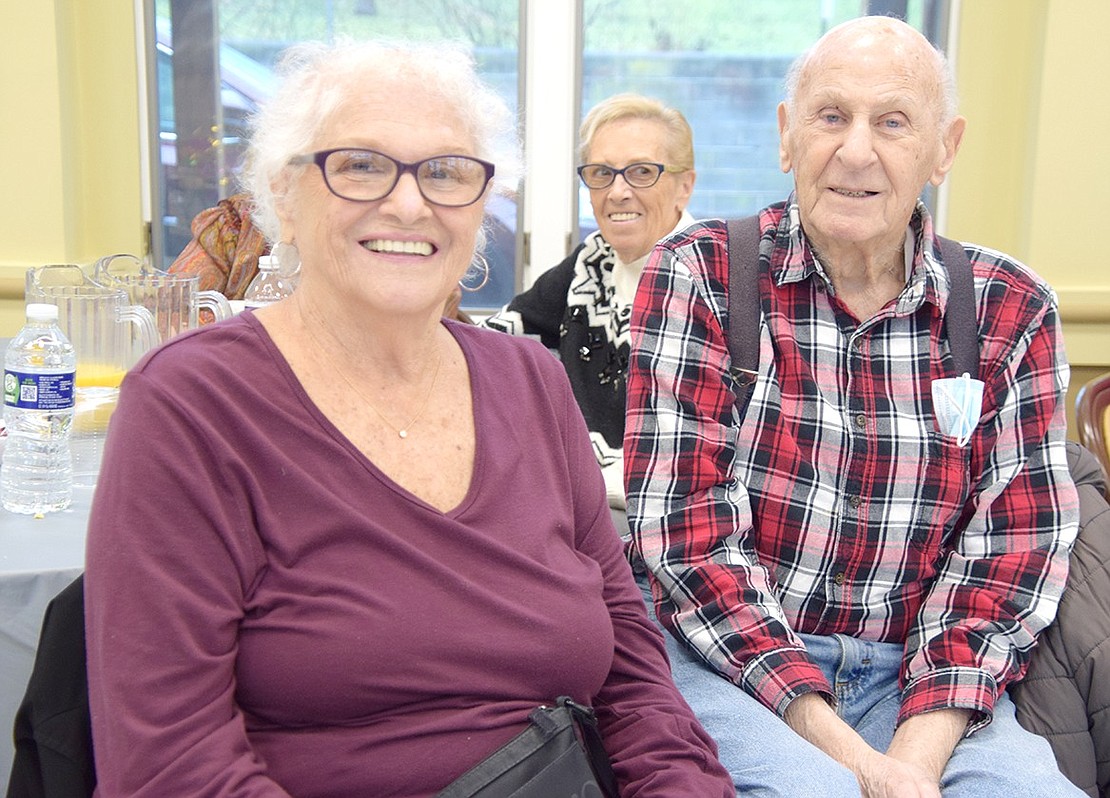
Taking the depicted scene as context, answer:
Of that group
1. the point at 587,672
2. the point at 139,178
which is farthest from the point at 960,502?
the point at 139,178

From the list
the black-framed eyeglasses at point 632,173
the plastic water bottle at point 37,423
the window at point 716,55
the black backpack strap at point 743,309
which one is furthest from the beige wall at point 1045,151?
the plastic water bottle at point 37,423

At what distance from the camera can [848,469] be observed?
1.57 metres

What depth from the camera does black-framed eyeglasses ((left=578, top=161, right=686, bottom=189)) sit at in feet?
9.07

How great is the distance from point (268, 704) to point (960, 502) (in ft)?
3.45

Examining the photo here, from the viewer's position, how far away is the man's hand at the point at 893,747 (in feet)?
4.40

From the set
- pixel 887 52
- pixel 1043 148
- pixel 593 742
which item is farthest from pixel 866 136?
pixel 1043 148

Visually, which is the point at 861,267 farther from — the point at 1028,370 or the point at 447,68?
the point at 447,68

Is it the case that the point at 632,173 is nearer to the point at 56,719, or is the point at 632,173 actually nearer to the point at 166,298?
the point at 166,298

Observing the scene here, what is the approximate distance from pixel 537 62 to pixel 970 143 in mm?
1541

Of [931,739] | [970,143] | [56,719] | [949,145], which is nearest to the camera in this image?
[56,719]

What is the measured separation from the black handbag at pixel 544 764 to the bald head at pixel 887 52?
3.38 feet

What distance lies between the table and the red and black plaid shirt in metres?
0.77

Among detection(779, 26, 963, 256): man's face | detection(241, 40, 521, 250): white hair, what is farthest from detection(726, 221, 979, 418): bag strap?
detection(241, 40, 521, 250): white hair

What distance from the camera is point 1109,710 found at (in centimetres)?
148
